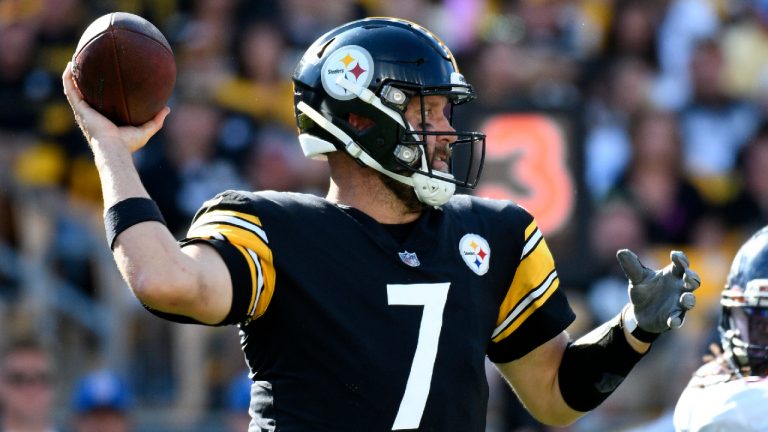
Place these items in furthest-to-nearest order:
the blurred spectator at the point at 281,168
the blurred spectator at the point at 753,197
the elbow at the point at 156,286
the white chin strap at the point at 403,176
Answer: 1. the blurred spectator at the point at 753,197
2. the blurred spectator at the point at 281,168
3. the white chin strap at the point at 403,176
4. the elbow at the point at 156,286

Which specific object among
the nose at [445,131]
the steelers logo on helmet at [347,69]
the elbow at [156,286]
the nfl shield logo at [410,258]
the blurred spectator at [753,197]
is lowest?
the blurred spectator at [753,197]

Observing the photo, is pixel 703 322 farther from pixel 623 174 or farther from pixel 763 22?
pixel 763 22

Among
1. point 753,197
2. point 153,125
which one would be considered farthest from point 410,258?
point 753,197

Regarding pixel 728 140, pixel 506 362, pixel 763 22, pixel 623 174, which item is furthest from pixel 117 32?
pixel 763 22

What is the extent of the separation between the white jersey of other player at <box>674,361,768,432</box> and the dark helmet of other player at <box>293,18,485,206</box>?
87 centimetres

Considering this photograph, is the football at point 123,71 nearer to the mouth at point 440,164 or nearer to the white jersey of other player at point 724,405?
the mouth at point 440,164

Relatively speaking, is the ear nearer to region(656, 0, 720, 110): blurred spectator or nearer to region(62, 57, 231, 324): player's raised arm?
region(62, 57, 231, 324): player's raised arm

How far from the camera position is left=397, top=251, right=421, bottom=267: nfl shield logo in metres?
3.43

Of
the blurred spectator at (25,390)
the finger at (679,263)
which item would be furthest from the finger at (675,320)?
the blurred spectator at (25,390)

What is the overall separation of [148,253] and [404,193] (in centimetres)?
82

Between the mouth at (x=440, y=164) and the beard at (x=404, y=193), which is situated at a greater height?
the mouth at (x=440, y=164)

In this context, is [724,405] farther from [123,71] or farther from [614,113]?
[614,113]

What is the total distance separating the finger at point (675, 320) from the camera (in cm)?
339

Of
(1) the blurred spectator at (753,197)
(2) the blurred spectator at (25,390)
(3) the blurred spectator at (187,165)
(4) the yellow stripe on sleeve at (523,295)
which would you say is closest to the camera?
(4) the yellow stripe on sleeve at (523,295)
